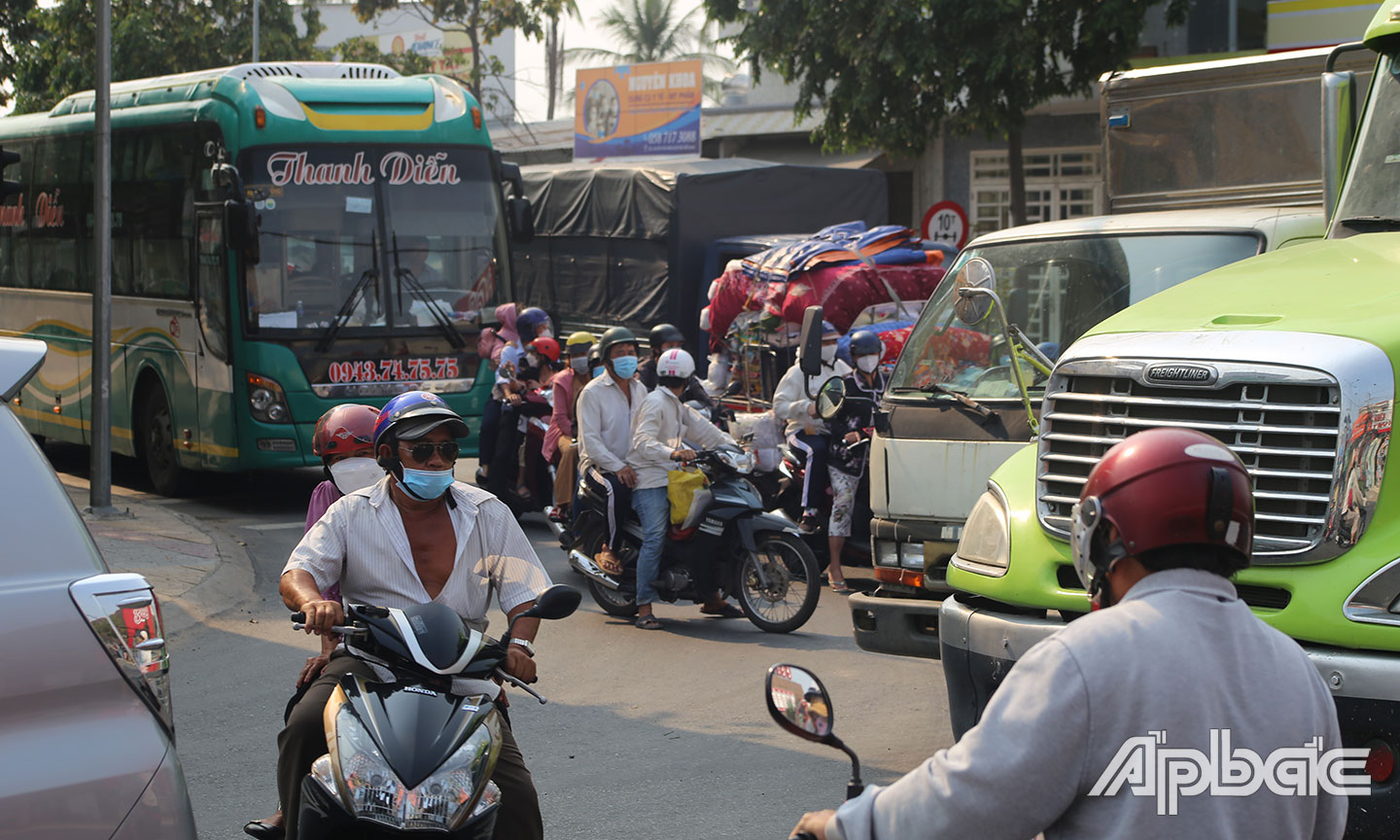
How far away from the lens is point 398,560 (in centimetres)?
410

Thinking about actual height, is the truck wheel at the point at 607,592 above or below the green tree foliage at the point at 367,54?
below

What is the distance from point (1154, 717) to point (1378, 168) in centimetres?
458

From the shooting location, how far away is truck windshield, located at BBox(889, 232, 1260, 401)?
653 centimetres

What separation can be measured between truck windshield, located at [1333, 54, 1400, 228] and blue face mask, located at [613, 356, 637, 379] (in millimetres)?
4524

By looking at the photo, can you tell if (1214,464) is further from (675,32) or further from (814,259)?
(675,32)

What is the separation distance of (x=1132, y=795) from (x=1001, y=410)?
15.6ft

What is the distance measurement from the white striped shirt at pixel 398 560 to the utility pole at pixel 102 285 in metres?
8.01

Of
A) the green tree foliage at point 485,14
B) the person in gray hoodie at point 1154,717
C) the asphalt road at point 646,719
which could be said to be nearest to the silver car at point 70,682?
the person in gray hoodie at point 1154,717

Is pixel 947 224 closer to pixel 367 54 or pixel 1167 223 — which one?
pixel 1167 223

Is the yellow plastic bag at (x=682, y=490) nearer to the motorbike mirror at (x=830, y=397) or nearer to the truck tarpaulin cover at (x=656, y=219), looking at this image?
the motorbike mirror at (x=830, y=397)

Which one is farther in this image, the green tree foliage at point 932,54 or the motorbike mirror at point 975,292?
the green tree foliage at point 932,54

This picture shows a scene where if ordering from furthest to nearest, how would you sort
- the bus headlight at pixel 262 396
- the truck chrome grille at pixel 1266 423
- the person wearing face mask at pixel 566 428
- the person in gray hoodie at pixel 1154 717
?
the bus headlight at pixel 262 396, the person wearing face mask at pixel 566 428, the truck chrome grille at pixel 1266 423, the person in gray hoodie at pixel 1154 717

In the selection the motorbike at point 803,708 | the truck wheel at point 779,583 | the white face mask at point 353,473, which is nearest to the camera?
the motorbike at point 803,708

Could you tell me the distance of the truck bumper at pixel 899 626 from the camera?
597 cm
